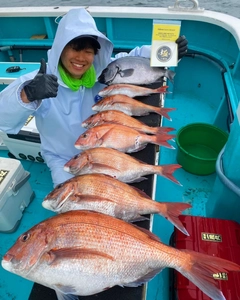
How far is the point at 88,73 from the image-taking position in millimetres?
2119

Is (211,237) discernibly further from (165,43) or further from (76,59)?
(165,43)

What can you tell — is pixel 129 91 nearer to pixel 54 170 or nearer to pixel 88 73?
pixel 88 73

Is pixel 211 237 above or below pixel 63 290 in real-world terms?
below

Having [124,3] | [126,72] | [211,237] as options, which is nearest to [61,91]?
[126,72]

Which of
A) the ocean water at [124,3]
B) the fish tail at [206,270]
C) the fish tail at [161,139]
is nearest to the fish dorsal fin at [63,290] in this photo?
the fish tail at [206,270]

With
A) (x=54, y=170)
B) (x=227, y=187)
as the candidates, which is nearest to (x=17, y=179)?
(x=54, y=170)

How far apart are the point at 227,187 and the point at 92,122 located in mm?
1139

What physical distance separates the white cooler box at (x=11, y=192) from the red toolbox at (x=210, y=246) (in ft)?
4.95

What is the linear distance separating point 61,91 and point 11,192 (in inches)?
41.1

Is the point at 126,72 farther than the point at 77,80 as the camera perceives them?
Yes

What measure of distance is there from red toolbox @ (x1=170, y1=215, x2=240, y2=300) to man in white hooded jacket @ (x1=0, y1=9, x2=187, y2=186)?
1104mm

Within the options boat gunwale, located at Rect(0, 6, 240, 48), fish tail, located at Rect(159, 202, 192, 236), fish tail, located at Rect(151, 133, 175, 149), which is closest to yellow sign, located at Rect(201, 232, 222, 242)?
fish tail, located at Rect(159, 202, 192, 236)

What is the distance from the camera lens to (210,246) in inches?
62.6

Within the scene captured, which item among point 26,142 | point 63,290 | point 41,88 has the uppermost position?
point 41,88
